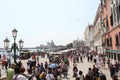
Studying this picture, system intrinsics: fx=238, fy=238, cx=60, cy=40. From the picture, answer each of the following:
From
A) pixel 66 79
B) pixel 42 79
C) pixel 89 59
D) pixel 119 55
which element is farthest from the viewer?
pixel 89 59

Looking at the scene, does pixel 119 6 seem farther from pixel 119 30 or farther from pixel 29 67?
pixel 29 67

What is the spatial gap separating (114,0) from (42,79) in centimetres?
1878

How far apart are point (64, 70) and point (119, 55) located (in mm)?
9474

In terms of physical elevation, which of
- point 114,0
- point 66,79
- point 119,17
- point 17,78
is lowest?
point 66,79

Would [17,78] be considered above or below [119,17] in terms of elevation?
below

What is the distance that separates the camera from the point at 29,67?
23.0 m

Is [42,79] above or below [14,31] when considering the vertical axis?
below

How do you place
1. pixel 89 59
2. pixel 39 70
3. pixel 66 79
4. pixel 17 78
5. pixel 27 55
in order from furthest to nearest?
pixel 27 55 → pixel 89 59 → pixel 66 79 → pixel 39 70 → pixel 17 78

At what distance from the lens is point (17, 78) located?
6602 millimetres

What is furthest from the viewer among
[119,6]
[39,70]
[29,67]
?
[119,6]

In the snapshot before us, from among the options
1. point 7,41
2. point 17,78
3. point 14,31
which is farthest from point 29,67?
point 17,78

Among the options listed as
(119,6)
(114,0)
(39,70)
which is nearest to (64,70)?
(39,70)

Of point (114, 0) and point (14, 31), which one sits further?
point (114, 0)

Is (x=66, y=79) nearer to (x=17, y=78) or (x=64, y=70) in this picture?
(x=64, y=70)
